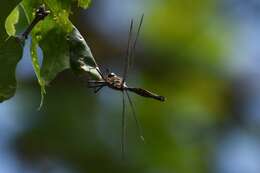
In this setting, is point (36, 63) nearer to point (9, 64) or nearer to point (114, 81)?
point (9, 64)

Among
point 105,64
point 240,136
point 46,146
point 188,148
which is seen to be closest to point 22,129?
point 46,146

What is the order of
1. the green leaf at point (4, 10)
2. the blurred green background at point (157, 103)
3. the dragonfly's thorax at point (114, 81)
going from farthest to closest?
the blurred green background at point (157, 103), the dragonfly's thorax at point (114, 81), the green leaf at point (4, 10)

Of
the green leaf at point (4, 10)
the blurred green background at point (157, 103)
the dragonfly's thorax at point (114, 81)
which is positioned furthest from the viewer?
the blurred green background at point (157, 103)

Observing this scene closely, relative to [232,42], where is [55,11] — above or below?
above

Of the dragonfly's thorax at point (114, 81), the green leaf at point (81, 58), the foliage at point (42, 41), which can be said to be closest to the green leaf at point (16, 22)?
the foliage at point (42, 41)

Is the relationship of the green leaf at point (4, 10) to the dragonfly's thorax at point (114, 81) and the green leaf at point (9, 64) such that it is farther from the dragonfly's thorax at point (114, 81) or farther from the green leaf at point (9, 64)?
the dragonfly's thorax at point (114, 81)

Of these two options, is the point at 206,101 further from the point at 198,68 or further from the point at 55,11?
the point at 55,11
